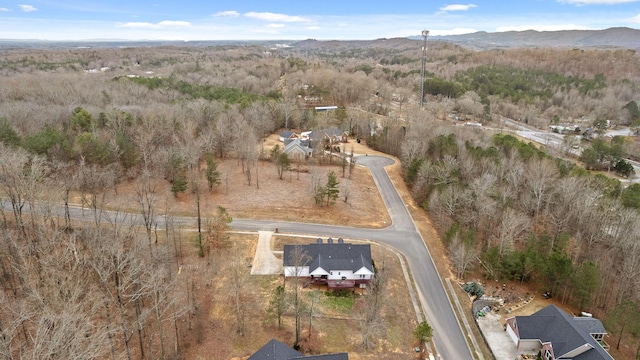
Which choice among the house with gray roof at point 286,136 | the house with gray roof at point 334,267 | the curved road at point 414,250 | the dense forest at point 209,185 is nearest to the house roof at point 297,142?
the house with gray roof at point 286,136

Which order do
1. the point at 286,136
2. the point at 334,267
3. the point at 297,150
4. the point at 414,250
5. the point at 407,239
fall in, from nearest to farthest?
the point at 334,267, the point at 414,250, the point at 407,239, the point at 297,150, the point at 286,136

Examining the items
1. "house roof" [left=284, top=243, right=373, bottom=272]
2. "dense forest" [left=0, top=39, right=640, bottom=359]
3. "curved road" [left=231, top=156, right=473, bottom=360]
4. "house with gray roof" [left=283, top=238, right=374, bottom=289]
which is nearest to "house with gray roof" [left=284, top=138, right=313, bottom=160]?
"dense forest" [left=0, top=39, right=640, bottom=359]

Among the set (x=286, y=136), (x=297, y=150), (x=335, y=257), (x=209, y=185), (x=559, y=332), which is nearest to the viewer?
(x=559, y=332)

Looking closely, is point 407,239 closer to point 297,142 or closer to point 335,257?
point 335,257

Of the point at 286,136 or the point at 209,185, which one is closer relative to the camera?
the point at 209,185

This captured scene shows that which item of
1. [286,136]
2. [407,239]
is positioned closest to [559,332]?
[407,239]

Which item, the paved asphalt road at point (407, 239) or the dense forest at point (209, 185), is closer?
the dense forest at point (209, 185)

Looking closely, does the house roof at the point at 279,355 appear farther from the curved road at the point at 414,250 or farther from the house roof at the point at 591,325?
the house roof at the point at 591,325
